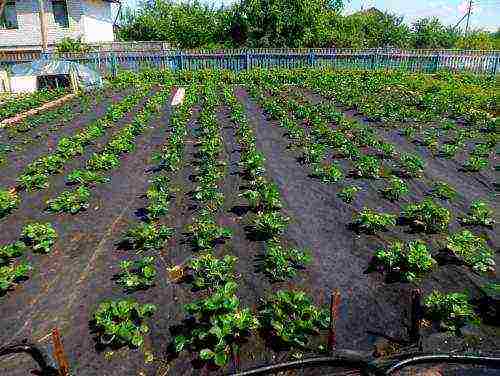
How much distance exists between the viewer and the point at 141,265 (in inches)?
226

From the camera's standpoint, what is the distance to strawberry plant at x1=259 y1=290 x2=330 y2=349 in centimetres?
445

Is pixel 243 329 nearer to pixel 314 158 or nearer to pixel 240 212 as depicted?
pixel 240 212

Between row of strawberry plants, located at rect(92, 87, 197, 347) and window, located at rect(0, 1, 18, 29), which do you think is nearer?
row of strawberry plants, located at rect(92, 87, 197, 347)

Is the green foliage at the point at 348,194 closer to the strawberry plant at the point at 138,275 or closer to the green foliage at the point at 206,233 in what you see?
the green foliage at the point at 206,233

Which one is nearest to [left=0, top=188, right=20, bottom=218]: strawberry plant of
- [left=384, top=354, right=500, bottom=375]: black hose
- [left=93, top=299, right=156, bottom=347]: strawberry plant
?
[left=93, top=299, right=156, bottom=347]: strawberry plant

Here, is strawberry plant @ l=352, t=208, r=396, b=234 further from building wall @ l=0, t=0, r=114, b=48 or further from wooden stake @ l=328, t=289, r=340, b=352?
building wall @ l=0, t=0, r=114, b=48

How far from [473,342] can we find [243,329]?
243 cm

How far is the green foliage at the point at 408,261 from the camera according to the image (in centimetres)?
561

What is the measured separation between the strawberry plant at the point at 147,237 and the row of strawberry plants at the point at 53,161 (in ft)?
9.45

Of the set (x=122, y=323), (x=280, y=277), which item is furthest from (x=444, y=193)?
(x=122, y=323)

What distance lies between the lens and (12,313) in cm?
518

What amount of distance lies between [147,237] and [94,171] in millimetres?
4049

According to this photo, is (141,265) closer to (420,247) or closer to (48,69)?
(420,247)

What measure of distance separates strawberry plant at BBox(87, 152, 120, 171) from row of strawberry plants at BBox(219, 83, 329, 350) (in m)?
3.38
